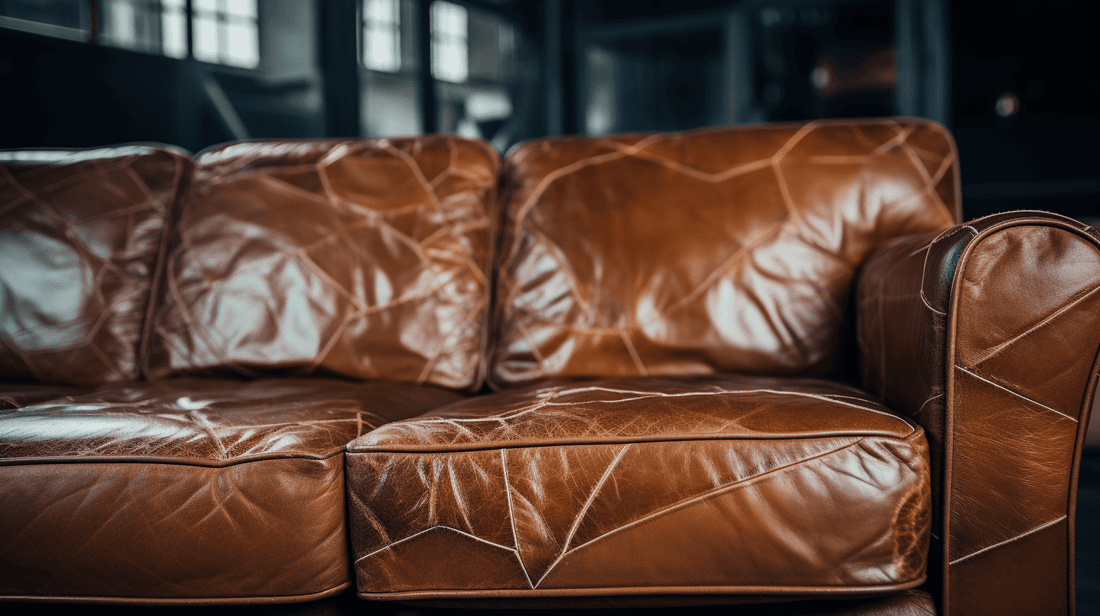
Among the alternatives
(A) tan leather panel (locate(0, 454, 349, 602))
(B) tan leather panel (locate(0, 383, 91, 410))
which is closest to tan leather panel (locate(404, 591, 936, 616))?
(A) tan leather panel (locate(0, 454, 349, 602))

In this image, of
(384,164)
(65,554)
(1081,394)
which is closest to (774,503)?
(1081,394)

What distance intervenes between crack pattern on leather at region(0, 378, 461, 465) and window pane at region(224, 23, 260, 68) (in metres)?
3.34

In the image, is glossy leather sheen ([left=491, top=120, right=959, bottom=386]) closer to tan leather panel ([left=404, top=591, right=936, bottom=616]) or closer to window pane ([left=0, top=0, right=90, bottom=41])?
tan leather panel ([left=404, top=591, right=936, bottom=616])

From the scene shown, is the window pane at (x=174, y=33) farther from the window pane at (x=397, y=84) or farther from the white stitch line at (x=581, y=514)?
the white stitch line at (x=581, y=514)

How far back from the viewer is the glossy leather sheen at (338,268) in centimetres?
112

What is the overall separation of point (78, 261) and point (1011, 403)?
4.85ft

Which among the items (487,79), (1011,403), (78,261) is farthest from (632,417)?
(487,79)

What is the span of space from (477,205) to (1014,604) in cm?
98

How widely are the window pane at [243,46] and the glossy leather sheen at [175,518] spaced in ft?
11.7

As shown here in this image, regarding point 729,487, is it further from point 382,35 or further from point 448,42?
point 448,42

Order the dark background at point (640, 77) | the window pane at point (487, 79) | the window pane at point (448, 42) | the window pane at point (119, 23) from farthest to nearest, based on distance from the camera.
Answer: the window pane at point (487, 79), the window pane at point (448, 42), the dark background at point (640, 77), the window pane at point (119, 23)

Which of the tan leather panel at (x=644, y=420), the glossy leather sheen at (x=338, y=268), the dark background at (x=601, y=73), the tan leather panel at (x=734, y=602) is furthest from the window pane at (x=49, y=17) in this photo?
the tan leather panel at (x=734, y=602)

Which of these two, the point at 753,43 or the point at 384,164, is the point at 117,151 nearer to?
the point at 384,164

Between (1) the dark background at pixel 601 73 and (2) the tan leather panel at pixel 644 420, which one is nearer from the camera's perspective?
(2) the tan leather panel at pixel 644 420
